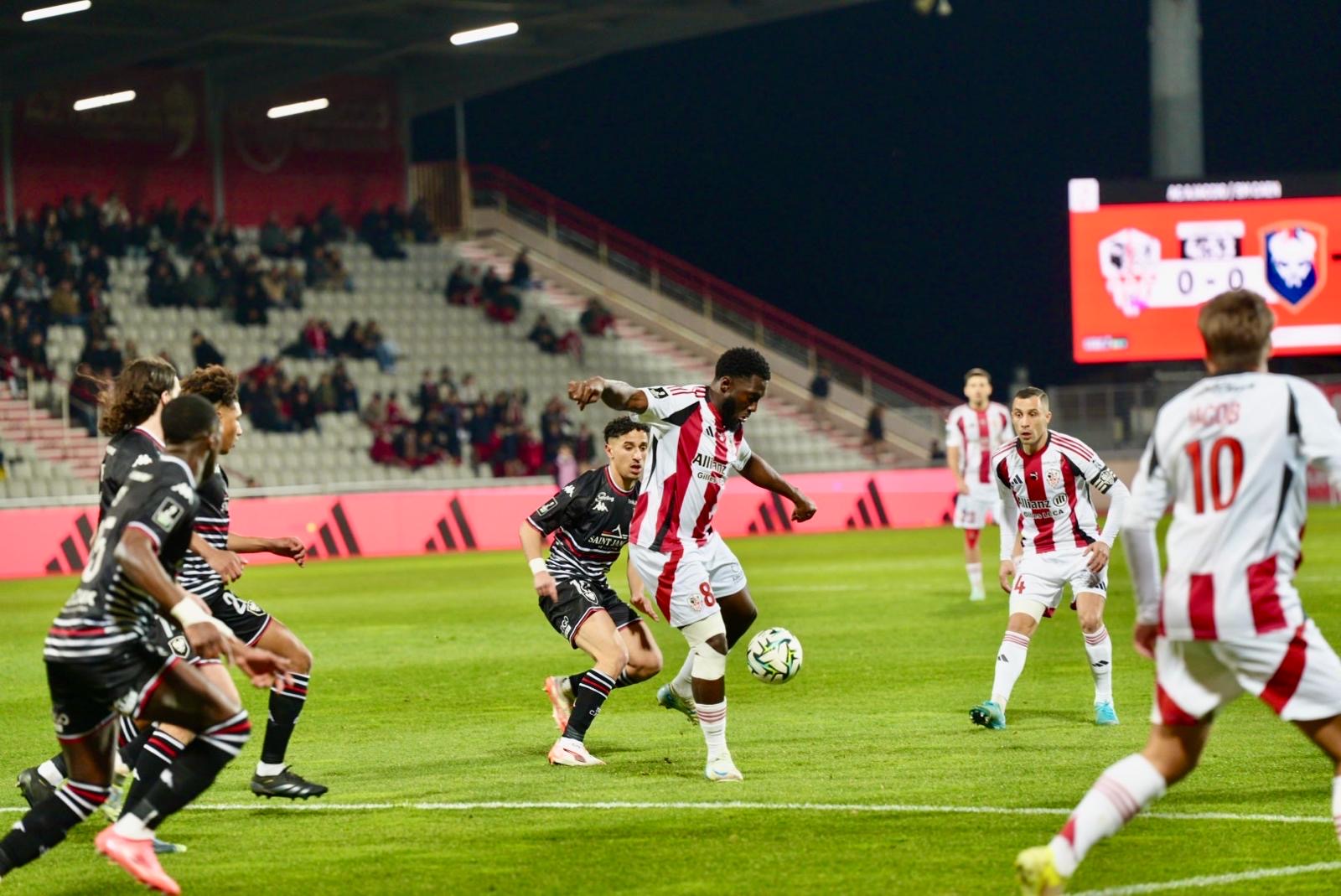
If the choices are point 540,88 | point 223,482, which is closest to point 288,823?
point 223,482

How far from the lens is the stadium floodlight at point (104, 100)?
37.7 meters

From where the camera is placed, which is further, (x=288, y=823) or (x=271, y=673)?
(x=288, y=823)

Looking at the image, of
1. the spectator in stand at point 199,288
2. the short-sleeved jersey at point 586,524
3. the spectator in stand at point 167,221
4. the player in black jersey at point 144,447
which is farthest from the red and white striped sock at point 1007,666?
the spectator in stand at point 167,221

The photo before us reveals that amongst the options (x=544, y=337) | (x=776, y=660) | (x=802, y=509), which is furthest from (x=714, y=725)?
(x=544, y=337)

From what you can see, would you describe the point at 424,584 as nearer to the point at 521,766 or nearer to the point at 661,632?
the point at 661,632

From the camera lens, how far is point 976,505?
21.1m

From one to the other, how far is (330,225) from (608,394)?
33947 millimetres

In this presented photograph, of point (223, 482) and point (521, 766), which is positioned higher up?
point (223, 482)

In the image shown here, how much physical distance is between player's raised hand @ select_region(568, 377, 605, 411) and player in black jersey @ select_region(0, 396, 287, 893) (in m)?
1.77

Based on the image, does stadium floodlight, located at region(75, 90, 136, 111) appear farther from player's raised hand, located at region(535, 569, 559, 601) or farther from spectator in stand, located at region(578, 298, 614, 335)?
player's raised hand, located at region(535, 569, 559, 601)

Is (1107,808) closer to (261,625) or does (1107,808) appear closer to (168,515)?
(168,515)

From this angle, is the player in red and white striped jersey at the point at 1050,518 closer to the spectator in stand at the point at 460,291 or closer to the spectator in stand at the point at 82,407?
the spectator in stand at the point at 82,407

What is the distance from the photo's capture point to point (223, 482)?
8.91m

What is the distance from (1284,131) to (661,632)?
1538 inches
